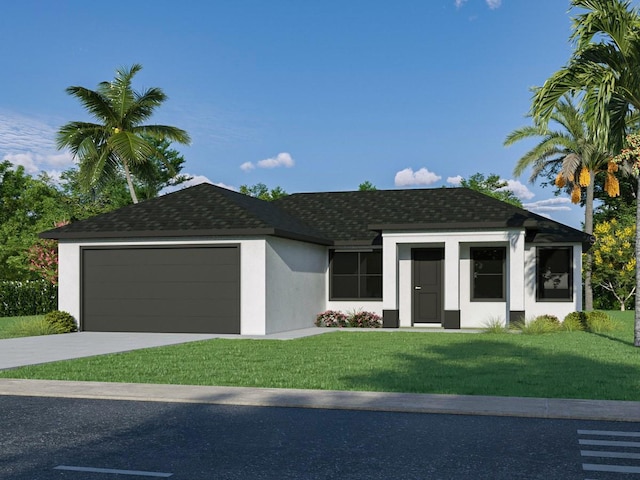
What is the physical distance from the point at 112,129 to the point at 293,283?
50.4ft

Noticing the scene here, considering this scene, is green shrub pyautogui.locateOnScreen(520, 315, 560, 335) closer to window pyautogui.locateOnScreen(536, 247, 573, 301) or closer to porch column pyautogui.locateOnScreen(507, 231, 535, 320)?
porch column pyautogui.locateOnScreen(507, 231, 535, 320)

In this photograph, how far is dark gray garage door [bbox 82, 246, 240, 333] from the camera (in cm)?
2258

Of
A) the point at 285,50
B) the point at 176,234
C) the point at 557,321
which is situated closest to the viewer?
the point at 176,234

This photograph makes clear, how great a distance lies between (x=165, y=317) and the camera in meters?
23.2

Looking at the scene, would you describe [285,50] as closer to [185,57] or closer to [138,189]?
[185,57]

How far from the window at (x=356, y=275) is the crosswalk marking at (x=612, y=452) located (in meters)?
18.8

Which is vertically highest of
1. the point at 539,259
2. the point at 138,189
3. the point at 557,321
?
the point at 138,189

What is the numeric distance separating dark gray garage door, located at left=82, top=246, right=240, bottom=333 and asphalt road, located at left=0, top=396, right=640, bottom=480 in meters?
12.8

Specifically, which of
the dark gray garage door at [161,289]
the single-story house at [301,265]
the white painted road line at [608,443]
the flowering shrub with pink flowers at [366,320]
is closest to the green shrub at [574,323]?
the single-story house at [301,265]

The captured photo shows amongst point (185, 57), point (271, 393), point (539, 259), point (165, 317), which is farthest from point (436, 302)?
point (271, 393)

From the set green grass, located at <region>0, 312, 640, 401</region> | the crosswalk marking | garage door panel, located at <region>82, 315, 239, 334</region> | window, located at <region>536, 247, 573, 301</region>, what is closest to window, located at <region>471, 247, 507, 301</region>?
window, located at <region>536, 247, 573, 301</region>

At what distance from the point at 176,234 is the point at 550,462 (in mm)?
17341

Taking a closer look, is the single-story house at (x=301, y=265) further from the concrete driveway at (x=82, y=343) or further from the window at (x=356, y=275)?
the concrete driveway at (x=82, y=343)

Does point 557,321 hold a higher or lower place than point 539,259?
lower
